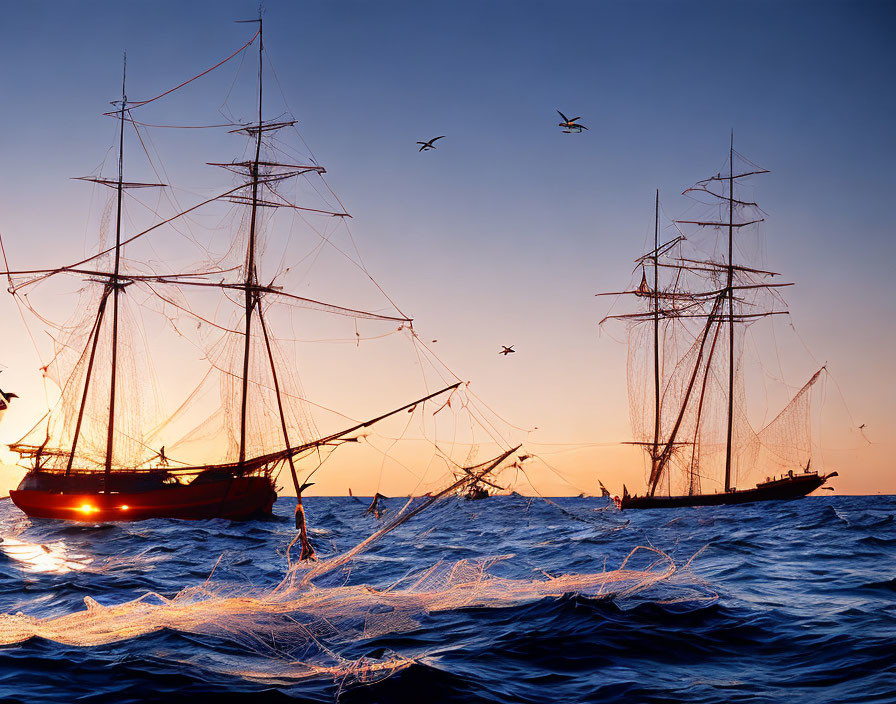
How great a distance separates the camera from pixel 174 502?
6338cm

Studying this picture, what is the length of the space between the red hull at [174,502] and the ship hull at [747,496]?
45.9 meters

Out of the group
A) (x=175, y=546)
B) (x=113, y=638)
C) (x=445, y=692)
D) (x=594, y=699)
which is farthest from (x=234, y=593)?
(x=175, y=546)

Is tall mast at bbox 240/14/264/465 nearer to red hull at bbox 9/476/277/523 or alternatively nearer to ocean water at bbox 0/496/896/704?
red hull at bbox 9/476/277/523

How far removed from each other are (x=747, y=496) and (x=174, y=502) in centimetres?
6426

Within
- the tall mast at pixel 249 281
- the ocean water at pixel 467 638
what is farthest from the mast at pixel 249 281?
the ocean water at pixel 467 638

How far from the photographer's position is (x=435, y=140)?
37.5 metres

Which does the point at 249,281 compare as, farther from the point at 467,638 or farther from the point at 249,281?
the point at 467,638

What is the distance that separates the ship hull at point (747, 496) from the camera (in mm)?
89562

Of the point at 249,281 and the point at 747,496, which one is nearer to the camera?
the point at 249,281

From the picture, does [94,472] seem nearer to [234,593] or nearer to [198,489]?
[198,489]

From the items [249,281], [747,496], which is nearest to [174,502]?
[249,281]

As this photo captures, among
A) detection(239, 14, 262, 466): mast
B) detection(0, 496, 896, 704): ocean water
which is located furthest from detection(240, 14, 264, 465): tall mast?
detection(0, 496, 896, 704): ocean water

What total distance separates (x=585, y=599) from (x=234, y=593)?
25.0 feet

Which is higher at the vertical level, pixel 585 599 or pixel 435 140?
pixel 435 140
